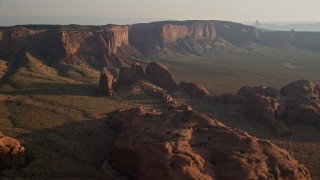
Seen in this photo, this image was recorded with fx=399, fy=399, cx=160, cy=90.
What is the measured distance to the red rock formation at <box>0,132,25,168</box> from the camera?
142 feet

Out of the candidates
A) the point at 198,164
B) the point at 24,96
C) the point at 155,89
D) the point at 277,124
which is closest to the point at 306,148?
the point at 277,124

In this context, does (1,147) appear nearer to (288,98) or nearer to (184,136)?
(184,136)

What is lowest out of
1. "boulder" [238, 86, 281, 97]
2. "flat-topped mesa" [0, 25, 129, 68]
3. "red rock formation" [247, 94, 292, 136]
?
"red rock formation" [247, 94, 292, 136]

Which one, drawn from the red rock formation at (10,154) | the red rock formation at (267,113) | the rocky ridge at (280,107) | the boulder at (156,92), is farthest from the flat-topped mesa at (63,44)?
the red rock formation at (10,154)

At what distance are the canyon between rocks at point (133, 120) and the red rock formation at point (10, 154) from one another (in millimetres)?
110

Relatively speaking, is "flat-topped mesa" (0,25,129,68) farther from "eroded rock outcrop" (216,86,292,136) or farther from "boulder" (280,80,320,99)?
"boulder" (280,80,320,99)

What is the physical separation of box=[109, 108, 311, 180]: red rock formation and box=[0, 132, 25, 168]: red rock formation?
416 inches

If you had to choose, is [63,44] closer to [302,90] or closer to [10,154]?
[302,90]

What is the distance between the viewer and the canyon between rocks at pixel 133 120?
43.7 m

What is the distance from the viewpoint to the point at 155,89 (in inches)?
3610

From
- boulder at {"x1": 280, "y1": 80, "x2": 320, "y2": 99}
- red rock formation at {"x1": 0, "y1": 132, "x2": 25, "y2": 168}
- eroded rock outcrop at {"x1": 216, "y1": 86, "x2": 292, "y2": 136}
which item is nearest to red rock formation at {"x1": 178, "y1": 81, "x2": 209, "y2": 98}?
eroded rock outcrop at {"x1": 216, "y1": 86, "x2": 292, "y2": 136}

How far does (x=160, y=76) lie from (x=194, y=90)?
1084 centimetres

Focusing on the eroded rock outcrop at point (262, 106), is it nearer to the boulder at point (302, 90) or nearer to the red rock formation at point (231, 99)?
the red rock formation at point (231, 99)

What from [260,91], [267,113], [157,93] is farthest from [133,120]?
[260,91]
